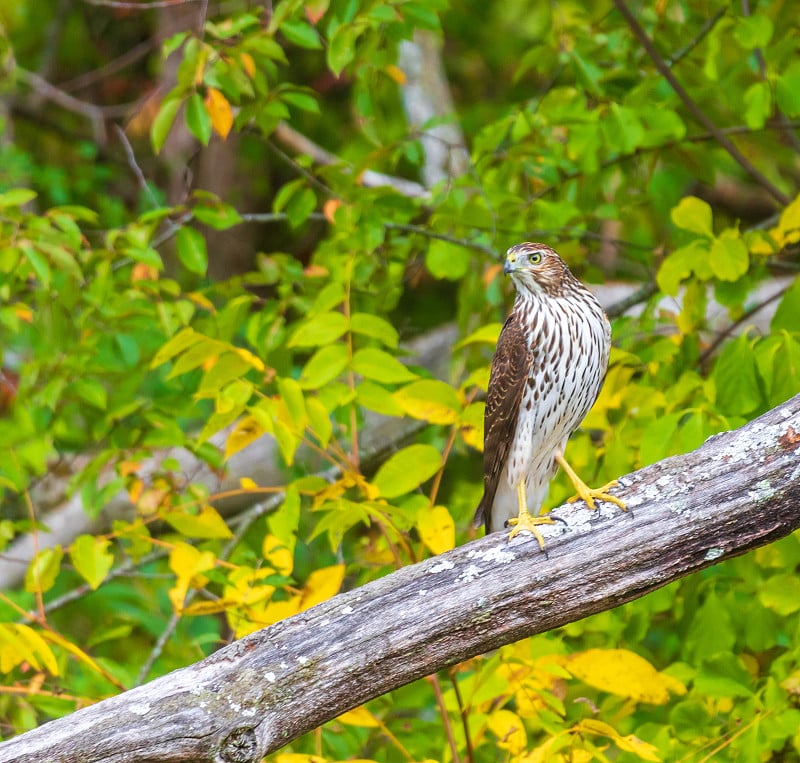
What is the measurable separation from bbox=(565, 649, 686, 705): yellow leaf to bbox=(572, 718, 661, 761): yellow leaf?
0.18m

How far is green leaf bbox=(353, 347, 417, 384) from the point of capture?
10.1ft

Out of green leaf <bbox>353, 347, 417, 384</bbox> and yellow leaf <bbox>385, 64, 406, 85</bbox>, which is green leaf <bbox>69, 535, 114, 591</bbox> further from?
yellow leaf <bbox>385, 64, 406, 85</bbox>

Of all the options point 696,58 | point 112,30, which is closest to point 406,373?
point 696,58

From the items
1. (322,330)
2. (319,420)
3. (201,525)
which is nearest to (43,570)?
(201,525)

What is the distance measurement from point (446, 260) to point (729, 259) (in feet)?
3.64

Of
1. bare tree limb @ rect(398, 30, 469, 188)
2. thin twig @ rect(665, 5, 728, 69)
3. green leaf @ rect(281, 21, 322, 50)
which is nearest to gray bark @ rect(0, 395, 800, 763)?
green leaf @ rect(281, 21, 322, 50)

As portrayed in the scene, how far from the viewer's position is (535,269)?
3.79 metres

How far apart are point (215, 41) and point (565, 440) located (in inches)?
73.1

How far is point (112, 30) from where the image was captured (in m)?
9.02

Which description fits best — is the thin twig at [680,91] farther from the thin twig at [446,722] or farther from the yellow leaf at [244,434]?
the thin twig at [446,722]

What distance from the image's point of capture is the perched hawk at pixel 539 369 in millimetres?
3646

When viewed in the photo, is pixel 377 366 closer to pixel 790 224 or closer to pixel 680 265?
pixel 680 265

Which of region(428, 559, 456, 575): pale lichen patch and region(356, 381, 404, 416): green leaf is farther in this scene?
region(356, 381, 404, 416): green leaf

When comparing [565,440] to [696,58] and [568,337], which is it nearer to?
[568,337]
